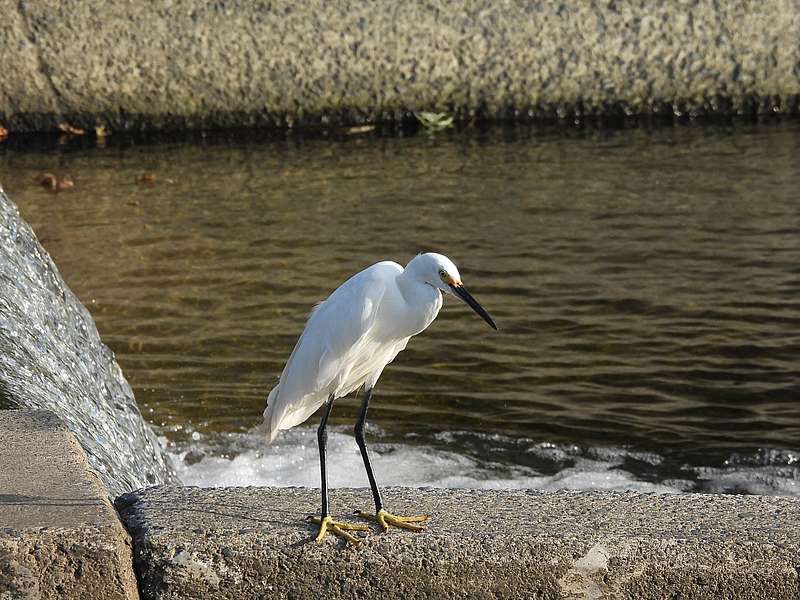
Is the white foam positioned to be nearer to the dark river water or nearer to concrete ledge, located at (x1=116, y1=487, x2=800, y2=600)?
the dark river water

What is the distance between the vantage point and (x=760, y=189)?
8.67m

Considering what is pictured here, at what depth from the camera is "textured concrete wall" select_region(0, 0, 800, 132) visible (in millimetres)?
11047

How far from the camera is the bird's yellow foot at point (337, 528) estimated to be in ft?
8.65

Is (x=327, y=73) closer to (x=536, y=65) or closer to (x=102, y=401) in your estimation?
(x=536, y=65)

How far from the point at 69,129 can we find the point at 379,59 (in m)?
2.92

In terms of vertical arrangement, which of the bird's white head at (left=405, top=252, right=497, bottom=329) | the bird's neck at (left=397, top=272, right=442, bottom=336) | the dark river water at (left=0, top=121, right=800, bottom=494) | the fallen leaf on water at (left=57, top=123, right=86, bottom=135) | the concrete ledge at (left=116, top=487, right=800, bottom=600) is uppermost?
the bird's white head at (left=405, top=252, right=497, bottom=329)

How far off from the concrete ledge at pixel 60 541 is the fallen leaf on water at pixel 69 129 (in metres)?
9.22

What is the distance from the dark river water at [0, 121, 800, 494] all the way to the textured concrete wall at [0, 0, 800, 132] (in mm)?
530

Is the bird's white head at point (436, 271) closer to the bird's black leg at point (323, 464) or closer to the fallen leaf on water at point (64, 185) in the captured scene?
the bird's black leg at point (323, 464)

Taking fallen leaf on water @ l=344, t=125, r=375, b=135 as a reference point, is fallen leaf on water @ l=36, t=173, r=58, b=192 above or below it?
below

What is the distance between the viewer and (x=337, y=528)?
2.66m

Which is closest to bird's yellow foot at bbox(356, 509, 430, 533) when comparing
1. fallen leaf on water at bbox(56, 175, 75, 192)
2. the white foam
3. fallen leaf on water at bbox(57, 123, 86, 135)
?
the white foam

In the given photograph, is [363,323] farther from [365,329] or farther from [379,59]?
[379,59]

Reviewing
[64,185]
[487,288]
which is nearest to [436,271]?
[487,288]
